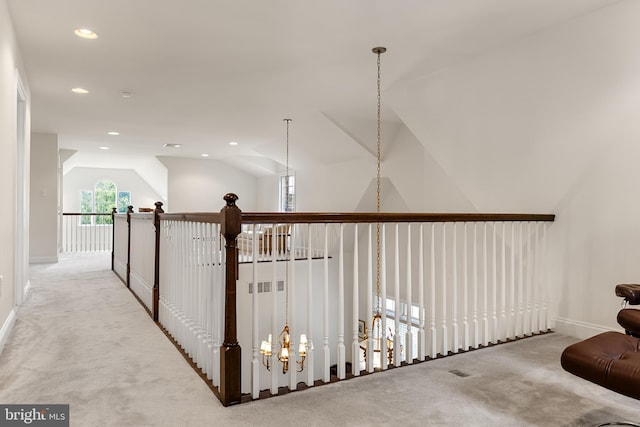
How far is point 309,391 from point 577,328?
2.42 meters

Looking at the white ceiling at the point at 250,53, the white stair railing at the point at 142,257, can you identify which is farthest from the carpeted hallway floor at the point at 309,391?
the white ceiling at the point at 250,53

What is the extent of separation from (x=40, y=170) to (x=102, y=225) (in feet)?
17.1

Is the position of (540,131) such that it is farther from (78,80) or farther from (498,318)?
(78,80)

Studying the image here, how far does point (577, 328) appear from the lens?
11.1ft

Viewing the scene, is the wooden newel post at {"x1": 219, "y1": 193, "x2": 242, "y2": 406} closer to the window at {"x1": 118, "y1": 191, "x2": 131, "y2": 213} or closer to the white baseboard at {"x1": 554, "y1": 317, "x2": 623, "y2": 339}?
the white baseboard at {"x1": 554, "y1": 317, "x2": 623, "y2": 339}

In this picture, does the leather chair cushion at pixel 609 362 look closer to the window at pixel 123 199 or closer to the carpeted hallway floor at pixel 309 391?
the carpeted hallway floor at pixel 309 391

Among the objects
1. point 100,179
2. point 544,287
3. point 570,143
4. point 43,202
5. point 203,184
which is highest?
point 100,179

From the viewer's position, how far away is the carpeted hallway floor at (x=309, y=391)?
6.36 ft

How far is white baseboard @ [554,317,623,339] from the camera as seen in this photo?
3241 millimetres

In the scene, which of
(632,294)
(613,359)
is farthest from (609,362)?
(632,294)

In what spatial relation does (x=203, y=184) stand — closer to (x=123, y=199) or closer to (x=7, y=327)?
(x=123, y=199)

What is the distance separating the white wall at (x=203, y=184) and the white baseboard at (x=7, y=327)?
7881 mm

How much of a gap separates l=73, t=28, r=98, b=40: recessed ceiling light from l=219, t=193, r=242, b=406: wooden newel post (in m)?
2.55

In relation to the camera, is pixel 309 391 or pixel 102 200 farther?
pixel 102 200
